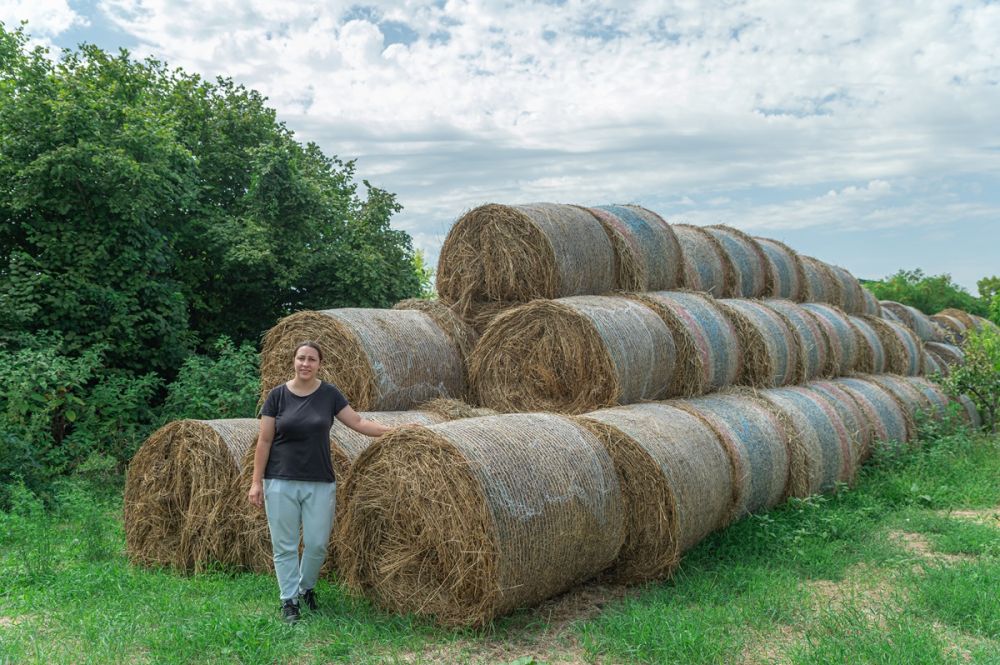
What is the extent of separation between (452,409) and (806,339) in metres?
5.42

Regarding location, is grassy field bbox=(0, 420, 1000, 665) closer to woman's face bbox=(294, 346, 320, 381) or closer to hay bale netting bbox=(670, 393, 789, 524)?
hay bale netting bbox=(670, 393, 789, 524)

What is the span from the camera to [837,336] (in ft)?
39.8

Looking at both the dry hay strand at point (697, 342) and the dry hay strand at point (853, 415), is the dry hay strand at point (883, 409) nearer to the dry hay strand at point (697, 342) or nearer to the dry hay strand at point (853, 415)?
the dry hay strand at point (853, 415)

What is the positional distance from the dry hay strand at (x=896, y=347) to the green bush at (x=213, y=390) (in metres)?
9.89

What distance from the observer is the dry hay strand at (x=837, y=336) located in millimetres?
11836

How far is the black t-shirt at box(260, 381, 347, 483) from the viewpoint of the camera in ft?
19.3

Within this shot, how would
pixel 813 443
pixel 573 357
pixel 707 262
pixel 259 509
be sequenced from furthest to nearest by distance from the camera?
1. pixel 707 262
2. pixel 813 443
3. pixel 573 357
4. pixel 259 509

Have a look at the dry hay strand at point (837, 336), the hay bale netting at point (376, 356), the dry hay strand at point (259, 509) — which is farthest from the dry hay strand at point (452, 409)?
the dry hay strand at point (837, 336)

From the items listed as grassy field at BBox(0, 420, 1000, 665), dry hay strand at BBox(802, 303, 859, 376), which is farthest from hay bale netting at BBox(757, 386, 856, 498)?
dry hay strand at BBox(802, 303, 859, 376)

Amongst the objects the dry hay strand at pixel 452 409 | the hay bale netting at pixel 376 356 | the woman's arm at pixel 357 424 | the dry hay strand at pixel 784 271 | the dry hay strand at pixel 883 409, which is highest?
the dry hay strand at pixel 784 271

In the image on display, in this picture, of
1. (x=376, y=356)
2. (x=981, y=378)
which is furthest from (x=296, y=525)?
(x=981, y=378)

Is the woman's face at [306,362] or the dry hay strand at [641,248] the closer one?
the woman's face at [306,362]

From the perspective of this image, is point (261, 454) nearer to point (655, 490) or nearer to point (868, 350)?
point (655, 490)

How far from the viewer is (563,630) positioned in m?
5.64
